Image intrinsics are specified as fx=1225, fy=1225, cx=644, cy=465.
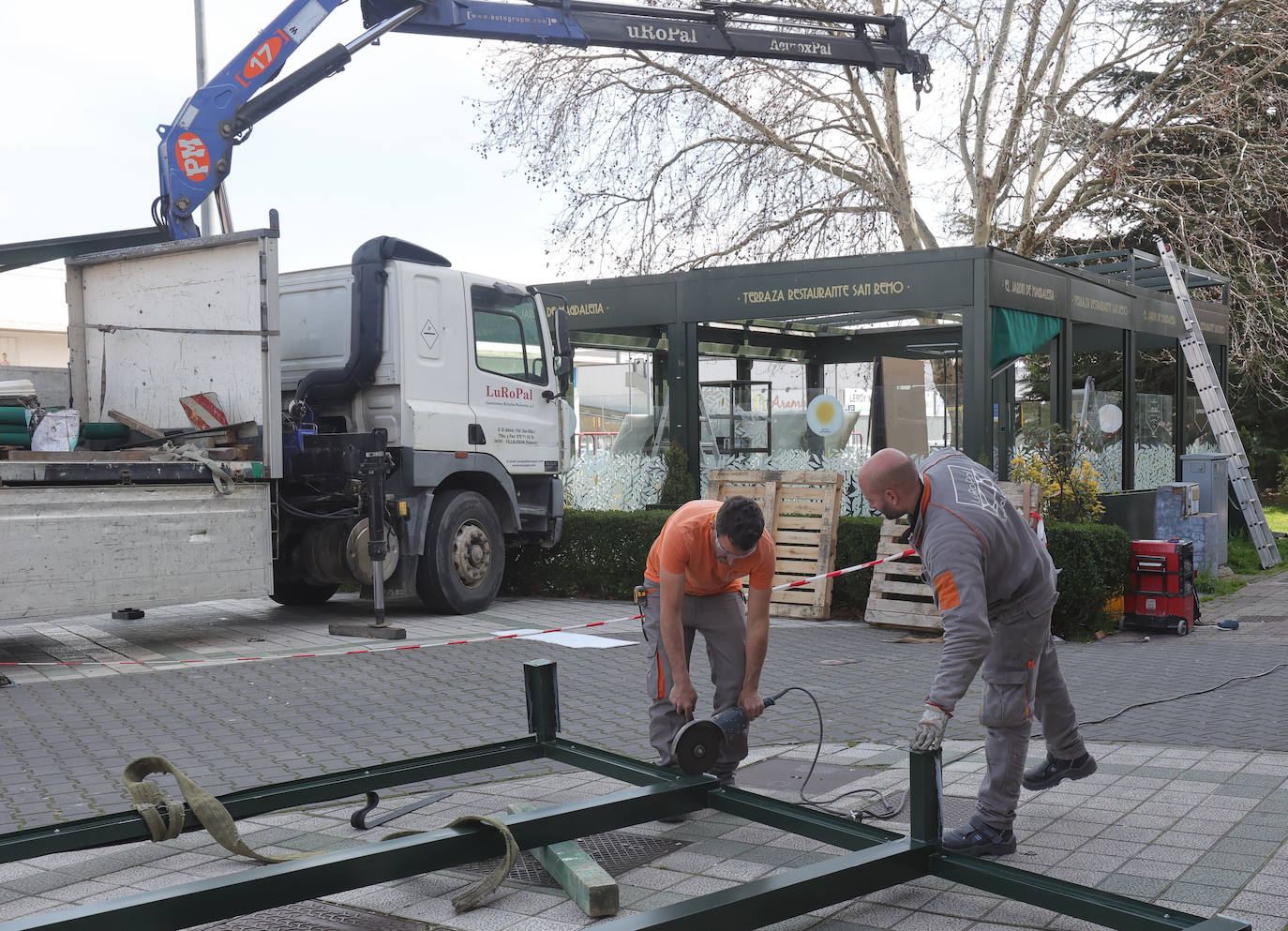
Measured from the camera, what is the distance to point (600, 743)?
6543 mm

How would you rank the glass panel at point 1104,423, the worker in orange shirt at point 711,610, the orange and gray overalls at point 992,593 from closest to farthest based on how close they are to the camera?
the orange and gray overalls at point 992,593, the worker in orange shirt at point 711,610, the glass panel at point 1104,423

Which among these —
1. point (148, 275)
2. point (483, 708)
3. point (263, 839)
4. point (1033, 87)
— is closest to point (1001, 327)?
point (483, 708)

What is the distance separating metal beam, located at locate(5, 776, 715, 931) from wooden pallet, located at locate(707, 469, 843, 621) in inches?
276

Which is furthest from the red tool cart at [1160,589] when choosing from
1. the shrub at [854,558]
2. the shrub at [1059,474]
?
the shrub at [854,558]

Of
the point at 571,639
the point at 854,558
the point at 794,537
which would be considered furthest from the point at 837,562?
the point at 571,639

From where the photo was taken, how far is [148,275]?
33.5 feet

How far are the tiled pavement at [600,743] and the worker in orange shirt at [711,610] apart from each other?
49cm

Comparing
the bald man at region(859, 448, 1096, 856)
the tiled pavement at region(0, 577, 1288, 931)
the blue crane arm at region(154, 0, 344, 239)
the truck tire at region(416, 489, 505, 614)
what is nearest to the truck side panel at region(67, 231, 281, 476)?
the blue crane arm at region(154, 0, 344, 239)

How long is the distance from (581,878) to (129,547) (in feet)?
19.0

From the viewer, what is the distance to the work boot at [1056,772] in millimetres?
5000

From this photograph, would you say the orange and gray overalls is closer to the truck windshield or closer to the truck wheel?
the truck windshield

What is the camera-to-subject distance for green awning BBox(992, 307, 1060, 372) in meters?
12.0

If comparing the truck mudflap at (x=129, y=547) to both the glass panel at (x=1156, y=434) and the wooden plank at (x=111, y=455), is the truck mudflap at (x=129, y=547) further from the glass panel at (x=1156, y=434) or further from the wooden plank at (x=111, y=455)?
the glass panel at (x=1156, y=434)

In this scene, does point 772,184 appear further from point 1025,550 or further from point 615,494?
point 1025,550
